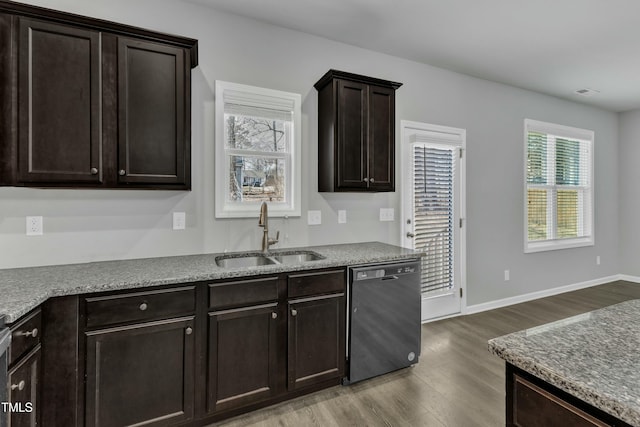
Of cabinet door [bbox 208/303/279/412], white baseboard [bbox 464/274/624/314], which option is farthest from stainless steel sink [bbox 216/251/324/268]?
white baseboard [bbox 464/274/624/314]

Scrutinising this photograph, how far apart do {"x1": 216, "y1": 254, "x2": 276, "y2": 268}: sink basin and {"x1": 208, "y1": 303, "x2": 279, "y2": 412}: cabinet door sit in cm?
55

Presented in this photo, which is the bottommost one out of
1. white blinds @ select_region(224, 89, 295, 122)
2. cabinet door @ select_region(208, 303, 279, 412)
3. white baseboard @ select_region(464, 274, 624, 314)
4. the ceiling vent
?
white baseboard @ select_region(464, 274, 624, 314)

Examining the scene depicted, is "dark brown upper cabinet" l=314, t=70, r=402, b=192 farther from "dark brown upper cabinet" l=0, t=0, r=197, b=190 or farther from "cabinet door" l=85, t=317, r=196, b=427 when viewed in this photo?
"cabinet door" l=85, t=317, r=196, b=427

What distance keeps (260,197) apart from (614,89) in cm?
506

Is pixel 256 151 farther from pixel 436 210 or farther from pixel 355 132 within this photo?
pixel 436 210

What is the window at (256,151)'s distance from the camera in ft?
8.69

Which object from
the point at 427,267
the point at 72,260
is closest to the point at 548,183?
the point at 427,267

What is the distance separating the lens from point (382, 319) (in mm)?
2482

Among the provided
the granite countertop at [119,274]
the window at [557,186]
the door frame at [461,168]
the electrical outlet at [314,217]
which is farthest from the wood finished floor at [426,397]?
the window at [557,186]

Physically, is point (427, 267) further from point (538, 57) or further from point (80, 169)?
point (80, 169)

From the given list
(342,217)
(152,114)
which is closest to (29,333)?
(152,114)

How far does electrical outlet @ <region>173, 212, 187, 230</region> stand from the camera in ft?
8.15

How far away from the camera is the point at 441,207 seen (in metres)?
3.74

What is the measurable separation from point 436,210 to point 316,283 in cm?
205
